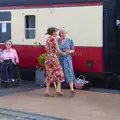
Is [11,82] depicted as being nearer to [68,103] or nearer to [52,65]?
[52,65]

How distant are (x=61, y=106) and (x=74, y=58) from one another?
2.52 m

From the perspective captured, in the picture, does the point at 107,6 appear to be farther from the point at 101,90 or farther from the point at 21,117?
the point at 21,117

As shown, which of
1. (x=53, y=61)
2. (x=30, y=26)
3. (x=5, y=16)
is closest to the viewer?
(x=53, y=61)

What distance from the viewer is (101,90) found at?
391 inches

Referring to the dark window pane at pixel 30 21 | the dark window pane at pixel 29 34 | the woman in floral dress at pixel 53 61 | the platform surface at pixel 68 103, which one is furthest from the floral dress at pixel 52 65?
the dark window pane at pixel 30 21

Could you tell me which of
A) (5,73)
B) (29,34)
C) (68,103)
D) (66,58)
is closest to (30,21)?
(29,34)

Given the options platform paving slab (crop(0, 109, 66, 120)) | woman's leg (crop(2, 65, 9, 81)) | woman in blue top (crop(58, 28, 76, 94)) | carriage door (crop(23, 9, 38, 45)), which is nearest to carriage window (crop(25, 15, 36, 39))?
carriage door (crop(23, 9, 38, 45))

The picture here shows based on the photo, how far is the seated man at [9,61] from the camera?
10.9m

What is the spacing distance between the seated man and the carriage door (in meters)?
0.56

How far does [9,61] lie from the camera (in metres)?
10.9

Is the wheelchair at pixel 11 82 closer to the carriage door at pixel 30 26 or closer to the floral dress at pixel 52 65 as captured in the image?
the carriage door at pixel 30 26

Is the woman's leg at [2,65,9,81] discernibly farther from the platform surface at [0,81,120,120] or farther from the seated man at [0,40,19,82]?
the platform surface at [0,81,120,120]

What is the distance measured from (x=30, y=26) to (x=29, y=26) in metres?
0.04

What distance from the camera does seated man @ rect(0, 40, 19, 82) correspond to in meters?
10.9
